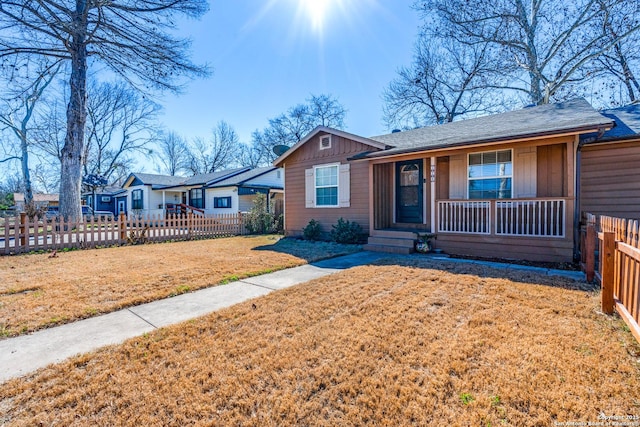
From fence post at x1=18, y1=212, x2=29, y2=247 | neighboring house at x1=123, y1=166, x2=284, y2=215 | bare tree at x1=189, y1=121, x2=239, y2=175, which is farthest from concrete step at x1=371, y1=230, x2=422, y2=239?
bare tree at x1=189, y1=121, x2=239, y2=175

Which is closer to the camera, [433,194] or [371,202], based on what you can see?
[433,194]

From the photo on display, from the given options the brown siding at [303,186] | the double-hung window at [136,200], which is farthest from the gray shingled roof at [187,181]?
the brown siding at [303,186]

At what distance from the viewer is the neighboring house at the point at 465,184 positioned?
618cm

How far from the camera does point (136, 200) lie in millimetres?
25266

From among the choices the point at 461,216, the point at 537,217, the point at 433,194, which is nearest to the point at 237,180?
the point at 433,194

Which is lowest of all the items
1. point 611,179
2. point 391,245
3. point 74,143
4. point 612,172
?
point 391,245

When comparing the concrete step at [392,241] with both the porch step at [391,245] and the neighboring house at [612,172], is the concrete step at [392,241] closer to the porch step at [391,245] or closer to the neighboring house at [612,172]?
the porch step at [391,245]

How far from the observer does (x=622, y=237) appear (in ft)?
10.4

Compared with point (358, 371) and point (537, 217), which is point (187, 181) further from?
point (358, 371)

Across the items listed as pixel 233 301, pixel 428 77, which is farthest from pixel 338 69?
pixel 233 301

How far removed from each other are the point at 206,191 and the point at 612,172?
20.9 metres

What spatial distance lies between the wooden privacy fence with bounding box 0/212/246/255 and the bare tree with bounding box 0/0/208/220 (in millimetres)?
3989

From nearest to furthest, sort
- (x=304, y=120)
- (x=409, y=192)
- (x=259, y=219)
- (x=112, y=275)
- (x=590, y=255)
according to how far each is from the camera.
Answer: (x=590, y=255) < (x=112, y=275) < (x=409, y=192) < (x=259, y=219) < (x=304, y=120)

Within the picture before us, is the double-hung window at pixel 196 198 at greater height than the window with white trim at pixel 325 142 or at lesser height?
lesser
